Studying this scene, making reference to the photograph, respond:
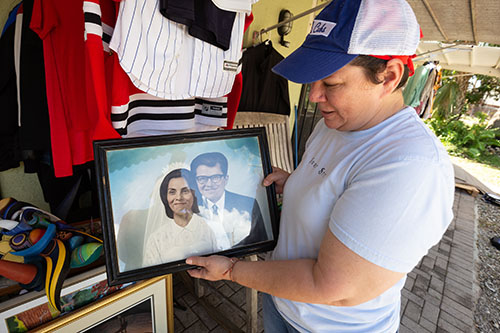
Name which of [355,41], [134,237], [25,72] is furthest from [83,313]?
[355,41]

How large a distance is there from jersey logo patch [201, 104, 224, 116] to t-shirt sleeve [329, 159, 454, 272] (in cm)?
104

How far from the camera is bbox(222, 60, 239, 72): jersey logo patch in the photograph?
4.27 feet

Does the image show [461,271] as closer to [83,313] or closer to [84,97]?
[83,313]

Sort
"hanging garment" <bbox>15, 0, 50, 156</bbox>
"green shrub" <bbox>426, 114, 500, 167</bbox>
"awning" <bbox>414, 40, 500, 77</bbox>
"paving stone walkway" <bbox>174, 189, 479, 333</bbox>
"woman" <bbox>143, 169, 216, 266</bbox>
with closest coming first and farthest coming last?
"woman" <bbox>143, 169, 216, 266</bbox>, "hanging garment" <bbox>15, 0, 50, 156</bbox>, "paving stone walkway" <bbox>174, 189, 479, 333</bbox>, "awning" <bbox>414, 40, 500, 77</bbox>, "green shrub" <bbox>426, 114, 500, 167</bbox>

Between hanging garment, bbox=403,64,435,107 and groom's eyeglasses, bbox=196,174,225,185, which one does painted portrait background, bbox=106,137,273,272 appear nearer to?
groom's eyeglasses, bbox=196,174,225,185

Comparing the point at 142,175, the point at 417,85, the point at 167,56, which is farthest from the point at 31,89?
the point at 417,85

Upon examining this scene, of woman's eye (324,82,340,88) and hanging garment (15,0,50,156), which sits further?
hanging garment (15,0,50,156)

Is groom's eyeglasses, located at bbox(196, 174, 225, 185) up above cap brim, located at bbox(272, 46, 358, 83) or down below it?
below

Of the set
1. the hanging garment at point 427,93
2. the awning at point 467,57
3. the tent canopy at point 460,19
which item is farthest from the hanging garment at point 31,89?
the hanging garment at point 427,93

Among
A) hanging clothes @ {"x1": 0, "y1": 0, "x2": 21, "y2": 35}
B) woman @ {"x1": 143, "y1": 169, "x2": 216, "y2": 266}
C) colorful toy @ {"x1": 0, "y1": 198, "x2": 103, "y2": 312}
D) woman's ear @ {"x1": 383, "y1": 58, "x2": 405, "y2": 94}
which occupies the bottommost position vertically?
colorful toy @ {"x1": 0, "y1": 198, "x2": 103, "y2": 312}

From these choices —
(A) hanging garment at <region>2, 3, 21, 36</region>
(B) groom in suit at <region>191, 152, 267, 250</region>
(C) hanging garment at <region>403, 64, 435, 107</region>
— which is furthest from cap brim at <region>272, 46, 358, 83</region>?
(C) hanging garment at <region>403, 64, 435, 107</region>

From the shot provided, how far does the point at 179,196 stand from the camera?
0.94 meters

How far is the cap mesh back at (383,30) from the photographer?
0.64 metres

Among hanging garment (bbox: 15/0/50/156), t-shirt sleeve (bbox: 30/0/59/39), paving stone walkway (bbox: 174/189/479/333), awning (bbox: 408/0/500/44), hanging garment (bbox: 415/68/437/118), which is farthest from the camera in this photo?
hanging garment (bbox: 415/68/437/118)
